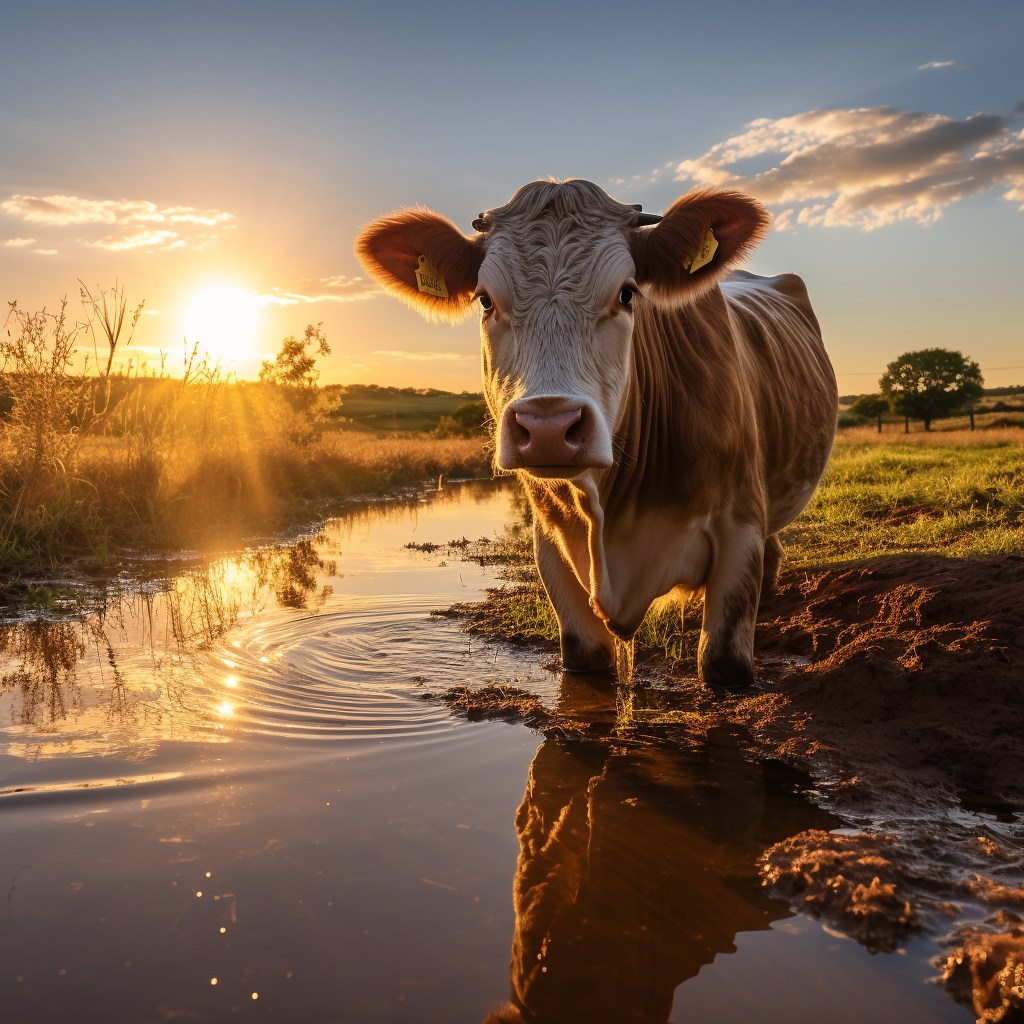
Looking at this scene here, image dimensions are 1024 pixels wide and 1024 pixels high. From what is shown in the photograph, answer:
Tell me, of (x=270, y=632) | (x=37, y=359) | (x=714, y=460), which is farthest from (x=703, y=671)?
(x=37, y=359)

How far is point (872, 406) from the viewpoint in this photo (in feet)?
222

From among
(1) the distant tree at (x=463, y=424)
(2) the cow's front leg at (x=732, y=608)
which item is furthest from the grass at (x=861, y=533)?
(1) the distant tree at (x=463, y=424)

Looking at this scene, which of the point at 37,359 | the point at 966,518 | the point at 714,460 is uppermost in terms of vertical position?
the point at 37,359

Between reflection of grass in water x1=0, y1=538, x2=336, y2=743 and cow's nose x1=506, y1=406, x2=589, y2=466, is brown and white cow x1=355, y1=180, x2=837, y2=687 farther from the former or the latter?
reflection of grass in water x1=0, y1=538, x2=336, y2=743

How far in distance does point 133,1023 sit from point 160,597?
5.17 m

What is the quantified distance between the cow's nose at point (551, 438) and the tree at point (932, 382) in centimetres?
6488

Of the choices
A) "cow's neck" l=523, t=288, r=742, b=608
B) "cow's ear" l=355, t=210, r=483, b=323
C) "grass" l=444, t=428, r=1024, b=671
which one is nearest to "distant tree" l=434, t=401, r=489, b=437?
"grass" l=444, t=428, r=1024, b=671

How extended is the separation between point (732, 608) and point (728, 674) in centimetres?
33

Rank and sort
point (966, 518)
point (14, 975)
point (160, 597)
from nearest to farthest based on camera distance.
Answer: point (14, 975)
point (160, 597)
point (966, 518)

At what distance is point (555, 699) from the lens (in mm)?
3959

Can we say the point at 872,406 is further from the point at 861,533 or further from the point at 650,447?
the point at 650,447

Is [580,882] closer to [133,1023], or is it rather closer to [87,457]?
[133,1023]

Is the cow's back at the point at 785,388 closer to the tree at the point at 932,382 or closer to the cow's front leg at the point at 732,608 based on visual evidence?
the cow's front leg at the point at 732,608

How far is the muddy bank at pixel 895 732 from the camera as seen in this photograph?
6.31ft
